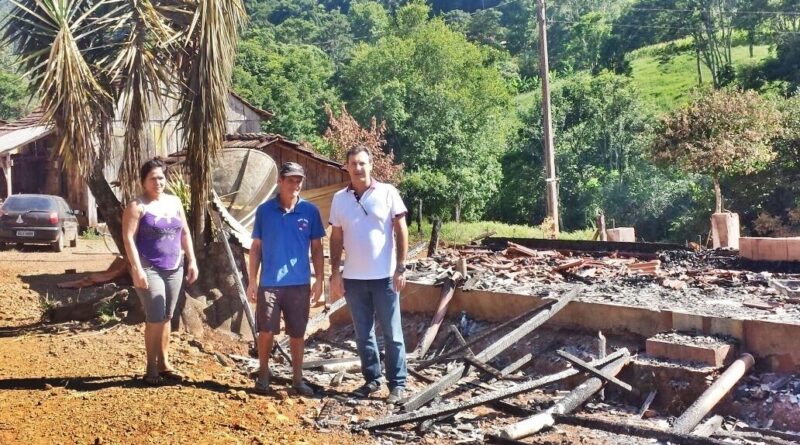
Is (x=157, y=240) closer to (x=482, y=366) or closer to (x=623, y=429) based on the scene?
(x=482, y=366)

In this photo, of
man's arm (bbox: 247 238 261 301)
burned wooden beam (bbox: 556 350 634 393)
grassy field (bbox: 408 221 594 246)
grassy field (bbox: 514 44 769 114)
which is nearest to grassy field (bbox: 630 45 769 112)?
grassy field (bbox: 514 44 769 114)

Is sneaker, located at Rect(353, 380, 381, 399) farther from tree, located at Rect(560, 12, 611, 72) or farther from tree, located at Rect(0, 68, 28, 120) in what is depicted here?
tree, located at Rect(560, 12, 611, 72)

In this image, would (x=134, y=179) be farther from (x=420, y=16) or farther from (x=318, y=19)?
(x=318, y=19)

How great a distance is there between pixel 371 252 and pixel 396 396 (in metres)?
1.09

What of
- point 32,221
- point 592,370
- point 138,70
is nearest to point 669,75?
point 32,221

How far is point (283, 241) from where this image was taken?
230 inches

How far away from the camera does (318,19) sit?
73.6 metres

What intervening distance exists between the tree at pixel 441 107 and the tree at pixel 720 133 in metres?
12.0

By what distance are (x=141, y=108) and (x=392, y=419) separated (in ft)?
15.8

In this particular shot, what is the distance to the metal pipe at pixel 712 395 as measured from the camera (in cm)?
582

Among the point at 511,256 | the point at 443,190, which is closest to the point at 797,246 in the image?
the point at 511,256

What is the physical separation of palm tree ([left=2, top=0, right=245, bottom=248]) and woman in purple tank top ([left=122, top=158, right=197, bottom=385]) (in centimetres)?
262

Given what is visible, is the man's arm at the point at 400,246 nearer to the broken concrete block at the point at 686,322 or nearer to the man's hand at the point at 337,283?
the man's hand at the point at 337,283

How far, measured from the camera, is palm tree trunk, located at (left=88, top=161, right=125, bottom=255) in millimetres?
8969
